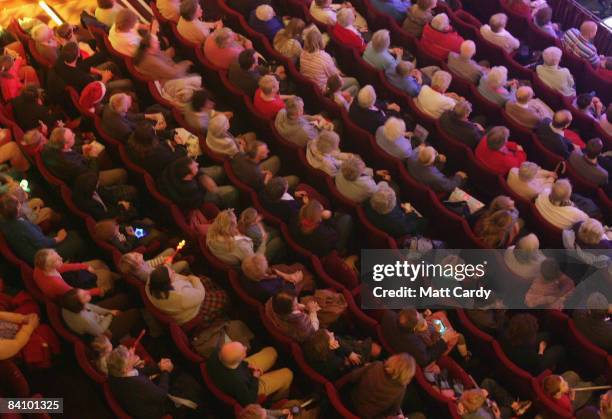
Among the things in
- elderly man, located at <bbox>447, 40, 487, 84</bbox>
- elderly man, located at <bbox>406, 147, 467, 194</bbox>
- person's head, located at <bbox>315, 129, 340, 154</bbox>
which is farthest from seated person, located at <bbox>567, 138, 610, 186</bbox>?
person's head, located at <bbox>315, 129, 340, 154</bbox>

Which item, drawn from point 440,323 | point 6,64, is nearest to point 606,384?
point 440,323

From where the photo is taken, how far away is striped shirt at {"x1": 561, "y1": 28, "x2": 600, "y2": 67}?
4637 millimetres

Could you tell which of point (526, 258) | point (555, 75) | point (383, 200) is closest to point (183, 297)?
point (383, 200)

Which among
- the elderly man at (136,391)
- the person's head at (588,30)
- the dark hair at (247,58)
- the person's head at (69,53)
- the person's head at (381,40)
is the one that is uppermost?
the person's head at (588,30)

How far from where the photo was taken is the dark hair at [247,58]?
406cm

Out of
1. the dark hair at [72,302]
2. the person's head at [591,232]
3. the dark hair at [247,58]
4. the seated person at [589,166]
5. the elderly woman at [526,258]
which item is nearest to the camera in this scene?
the dark hair at [72,302]

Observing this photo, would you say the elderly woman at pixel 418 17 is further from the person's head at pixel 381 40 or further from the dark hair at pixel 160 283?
the dark hair at pixel 160 283

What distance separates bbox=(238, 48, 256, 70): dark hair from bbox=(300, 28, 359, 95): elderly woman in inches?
13.5

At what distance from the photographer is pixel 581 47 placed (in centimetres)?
464

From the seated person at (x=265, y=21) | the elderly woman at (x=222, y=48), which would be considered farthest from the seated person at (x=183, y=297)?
the seated person at (x=265, y=21)

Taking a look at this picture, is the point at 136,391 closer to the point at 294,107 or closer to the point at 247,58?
the point at 294,107

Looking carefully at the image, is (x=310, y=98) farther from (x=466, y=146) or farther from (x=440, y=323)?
(x=440, y=323)

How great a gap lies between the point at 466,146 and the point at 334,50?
3.61 ft

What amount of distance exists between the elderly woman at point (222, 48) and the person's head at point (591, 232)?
203 centimetres
